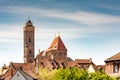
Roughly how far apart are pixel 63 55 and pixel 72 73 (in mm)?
95289

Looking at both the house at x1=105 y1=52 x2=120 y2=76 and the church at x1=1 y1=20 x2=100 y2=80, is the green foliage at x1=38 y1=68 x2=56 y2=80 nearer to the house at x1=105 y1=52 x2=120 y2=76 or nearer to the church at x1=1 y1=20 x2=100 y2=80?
the church at x1=1 y1=20 x2=100 y2=80

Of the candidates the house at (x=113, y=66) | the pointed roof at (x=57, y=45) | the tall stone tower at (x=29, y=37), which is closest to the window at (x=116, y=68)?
the house at (x=113, y=66)

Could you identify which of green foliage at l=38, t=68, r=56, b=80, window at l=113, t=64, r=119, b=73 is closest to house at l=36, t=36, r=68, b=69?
green foliage at l=38, t=68, r=56, b=80

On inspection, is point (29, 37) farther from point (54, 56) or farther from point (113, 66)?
point (113, 66)

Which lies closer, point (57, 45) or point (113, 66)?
point (113, 66)

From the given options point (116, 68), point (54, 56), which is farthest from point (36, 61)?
point (116, 68)

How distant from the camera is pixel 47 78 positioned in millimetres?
108688

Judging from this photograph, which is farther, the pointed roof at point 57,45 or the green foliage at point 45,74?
the pointed roof at point 57,45

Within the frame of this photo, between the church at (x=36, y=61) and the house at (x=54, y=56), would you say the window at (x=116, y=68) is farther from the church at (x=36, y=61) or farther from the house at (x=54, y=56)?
the house at (x=54, y=56)

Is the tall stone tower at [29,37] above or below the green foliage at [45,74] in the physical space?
above

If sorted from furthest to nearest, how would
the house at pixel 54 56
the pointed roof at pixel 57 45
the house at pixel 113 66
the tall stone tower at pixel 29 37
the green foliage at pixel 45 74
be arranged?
1. the tall stone tower at pixel 29 37
2. the pointed roof at pixel 57 45
3. the house at pixel 54 56
4. the green foliage at pixel 45 74
5. the house at pixel 113 66

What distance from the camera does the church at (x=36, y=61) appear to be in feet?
393

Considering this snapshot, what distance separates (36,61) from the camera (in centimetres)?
13550

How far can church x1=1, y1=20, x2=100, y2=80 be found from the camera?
11964cm
